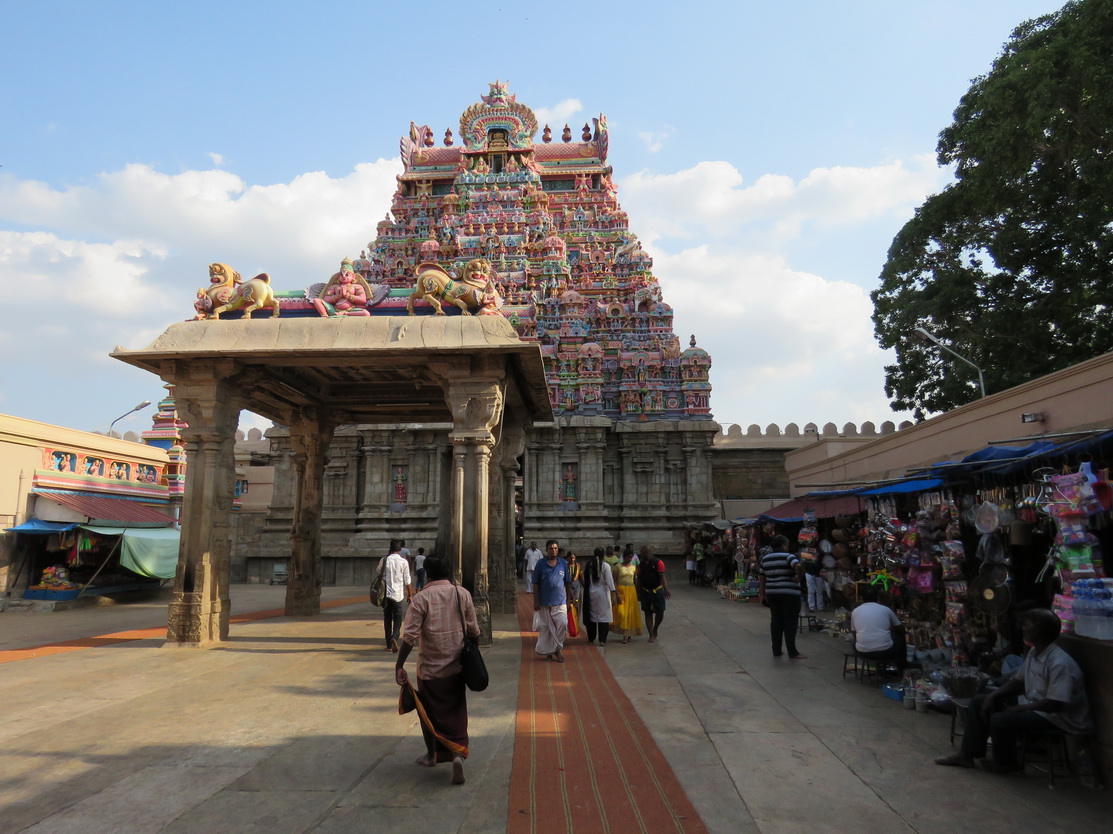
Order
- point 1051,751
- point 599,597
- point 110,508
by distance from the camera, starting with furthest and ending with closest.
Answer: point 110,508, point 599,597, point 1051,751

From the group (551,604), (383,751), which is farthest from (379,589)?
(383,751)

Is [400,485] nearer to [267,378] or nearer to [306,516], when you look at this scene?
[306,516]

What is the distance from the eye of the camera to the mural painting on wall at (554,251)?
24.5 meters

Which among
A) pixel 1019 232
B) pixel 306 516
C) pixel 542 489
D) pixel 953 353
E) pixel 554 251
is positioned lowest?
pixel 306 516

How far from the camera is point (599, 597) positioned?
403 inches

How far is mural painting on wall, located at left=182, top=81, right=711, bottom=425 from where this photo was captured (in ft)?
80.4

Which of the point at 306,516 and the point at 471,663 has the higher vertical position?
the point at 306,516

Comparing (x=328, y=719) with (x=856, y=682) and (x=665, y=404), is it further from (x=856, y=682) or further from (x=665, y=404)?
(x=665, y=404)

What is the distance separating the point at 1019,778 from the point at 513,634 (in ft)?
24.6

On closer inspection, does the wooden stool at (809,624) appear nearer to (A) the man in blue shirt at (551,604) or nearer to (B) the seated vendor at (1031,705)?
(A) the man in blue shirt at (551,604)

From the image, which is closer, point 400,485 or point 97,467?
point 97,467

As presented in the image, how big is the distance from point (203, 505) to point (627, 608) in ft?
21.0

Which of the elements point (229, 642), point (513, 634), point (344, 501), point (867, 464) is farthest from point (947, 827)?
point (344, 501)

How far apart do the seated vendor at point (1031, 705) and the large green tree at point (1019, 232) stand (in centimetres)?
1273
